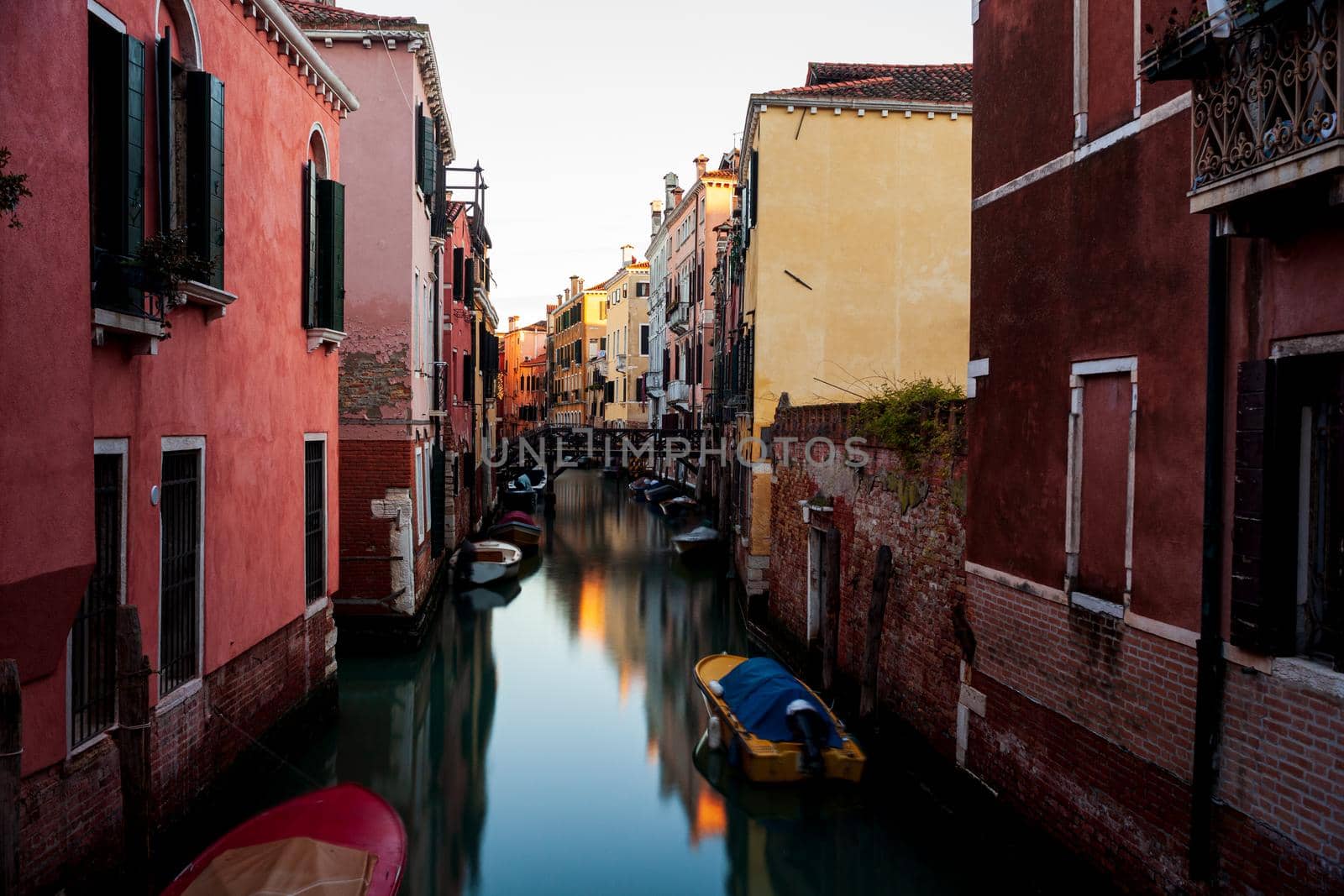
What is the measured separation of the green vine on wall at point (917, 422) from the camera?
8.35 metres

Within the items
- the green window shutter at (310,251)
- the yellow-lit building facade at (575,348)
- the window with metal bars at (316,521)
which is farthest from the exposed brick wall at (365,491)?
the yellow-lit building facade at (575,348)

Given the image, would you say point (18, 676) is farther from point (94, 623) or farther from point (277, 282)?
point (277, 282)

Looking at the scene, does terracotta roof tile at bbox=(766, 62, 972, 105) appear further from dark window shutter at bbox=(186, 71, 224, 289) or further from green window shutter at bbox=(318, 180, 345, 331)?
dark window shutter at bbox=(186, 71, 224, 289)

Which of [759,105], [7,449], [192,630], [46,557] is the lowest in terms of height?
[192,630]

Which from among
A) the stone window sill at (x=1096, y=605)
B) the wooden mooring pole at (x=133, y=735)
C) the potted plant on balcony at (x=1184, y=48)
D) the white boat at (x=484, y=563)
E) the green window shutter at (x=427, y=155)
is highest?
the green window shutter at (x=427, y=155)

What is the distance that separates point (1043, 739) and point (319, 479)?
670 cm

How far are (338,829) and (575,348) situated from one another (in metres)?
55.1

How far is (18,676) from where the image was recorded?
4102 mm

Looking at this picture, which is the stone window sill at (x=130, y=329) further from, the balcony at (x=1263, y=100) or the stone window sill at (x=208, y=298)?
the balcony at (x=1263, y=100)

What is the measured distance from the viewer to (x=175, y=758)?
21.1 feet

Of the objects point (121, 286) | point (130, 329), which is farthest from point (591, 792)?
point (121, 286)

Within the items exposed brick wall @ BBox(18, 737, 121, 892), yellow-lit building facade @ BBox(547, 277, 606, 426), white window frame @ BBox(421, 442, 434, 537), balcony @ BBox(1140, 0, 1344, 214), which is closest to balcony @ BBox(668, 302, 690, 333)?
white window frame @ BBox(421, 442, 434, 537)

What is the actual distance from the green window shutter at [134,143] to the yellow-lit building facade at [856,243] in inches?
455

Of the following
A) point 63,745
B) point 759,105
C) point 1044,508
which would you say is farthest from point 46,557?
point 759,105
